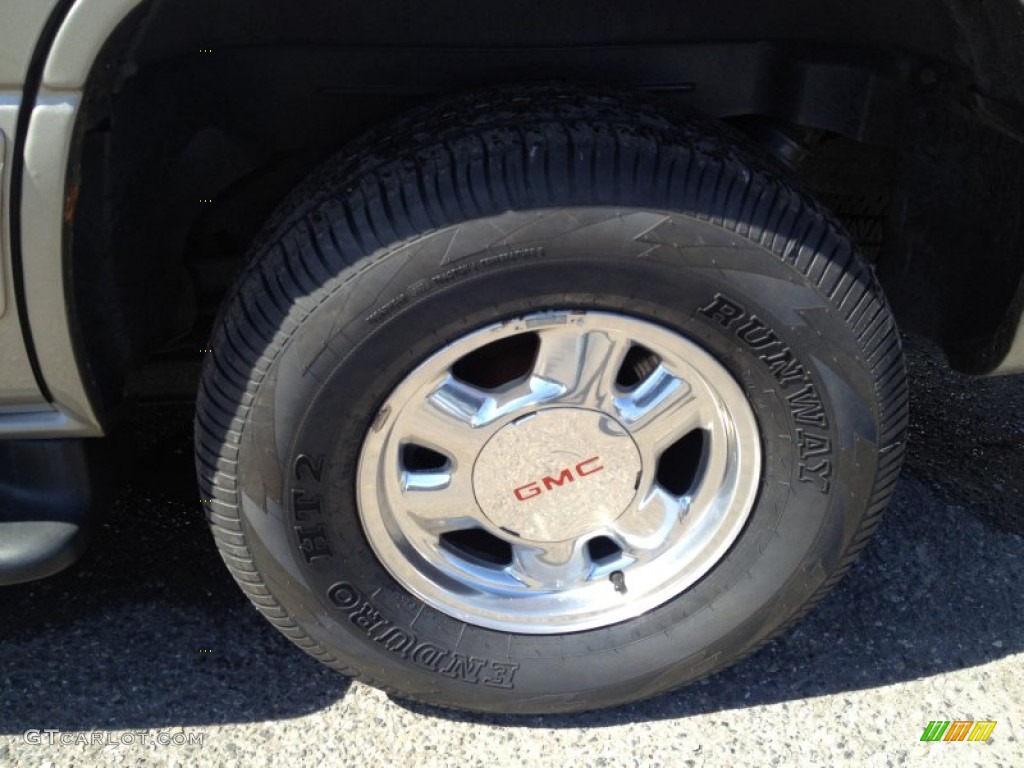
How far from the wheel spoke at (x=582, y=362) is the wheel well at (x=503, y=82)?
1.60 feet

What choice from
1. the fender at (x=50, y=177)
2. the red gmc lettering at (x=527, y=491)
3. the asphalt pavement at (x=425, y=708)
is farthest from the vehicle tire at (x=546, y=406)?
the fender at (x=50, y=177)

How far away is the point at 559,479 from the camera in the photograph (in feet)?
6.41

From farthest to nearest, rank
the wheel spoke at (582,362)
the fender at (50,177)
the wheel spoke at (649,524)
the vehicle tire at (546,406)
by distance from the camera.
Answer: the wheel spoke at (649,524) → the wheel spoke at (582,362) → the vehicle tire at (546,406) → the fender at (50,177)

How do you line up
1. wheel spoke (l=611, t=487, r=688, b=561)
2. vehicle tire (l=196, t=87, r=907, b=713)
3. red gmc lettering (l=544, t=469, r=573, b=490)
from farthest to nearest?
wheel spoke (l=611, t=487, r=688, b=561) < red gmc lettering (l=544, t=469, r=573, b=490) < vehicle tire (l=196, t=87, r=907, b=713)

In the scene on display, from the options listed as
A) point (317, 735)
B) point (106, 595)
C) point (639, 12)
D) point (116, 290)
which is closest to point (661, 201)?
→ point (639, 12)

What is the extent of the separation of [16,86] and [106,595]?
4.26ft

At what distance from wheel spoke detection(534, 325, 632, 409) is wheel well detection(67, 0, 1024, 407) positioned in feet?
1.60

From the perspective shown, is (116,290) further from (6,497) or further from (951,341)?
(951,341)

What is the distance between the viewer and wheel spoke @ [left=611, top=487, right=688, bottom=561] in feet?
6.73

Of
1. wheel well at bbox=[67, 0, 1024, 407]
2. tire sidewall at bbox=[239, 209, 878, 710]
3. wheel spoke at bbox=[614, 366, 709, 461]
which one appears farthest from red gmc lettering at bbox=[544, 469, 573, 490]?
wheel well at bbox=[67, 0, 1024, 407]

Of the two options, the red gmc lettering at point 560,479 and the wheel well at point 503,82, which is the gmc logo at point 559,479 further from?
the wheel well at point 503,82

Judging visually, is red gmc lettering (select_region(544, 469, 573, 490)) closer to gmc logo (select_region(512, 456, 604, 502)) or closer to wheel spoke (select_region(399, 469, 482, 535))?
gmc logo (select_region(512, 456, 604, 502))

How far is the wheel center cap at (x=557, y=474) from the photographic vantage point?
1906 mm

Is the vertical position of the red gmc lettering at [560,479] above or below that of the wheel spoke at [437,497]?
above
